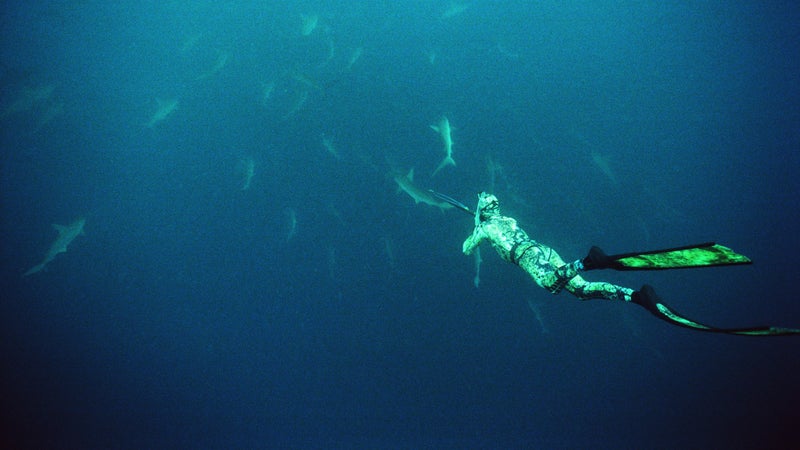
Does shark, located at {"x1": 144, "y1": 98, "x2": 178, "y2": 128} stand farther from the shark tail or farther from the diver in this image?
the diver

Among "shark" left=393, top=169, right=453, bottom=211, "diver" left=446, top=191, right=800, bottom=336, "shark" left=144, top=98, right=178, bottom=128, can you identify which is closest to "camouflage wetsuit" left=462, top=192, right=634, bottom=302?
"diver" left=446, top=191, right=800, bottom=336

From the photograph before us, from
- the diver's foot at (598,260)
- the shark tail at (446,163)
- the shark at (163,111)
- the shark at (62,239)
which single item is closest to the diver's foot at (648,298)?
the diver's foot at (598,260)

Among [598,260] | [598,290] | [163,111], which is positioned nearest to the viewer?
[598,260]

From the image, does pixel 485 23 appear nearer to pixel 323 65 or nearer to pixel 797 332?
pixel 323 65

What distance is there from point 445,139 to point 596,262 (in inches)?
114

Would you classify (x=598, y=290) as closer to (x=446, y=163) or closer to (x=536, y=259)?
(x=536, y=259)

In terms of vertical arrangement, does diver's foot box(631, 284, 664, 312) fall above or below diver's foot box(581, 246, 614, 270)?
below

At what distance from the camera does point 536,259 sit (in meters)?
3.12

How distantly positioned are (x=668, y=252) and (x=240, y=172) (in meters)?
4.83

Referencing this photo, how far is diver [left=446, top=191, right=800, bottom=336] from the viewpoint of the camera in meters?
2.31

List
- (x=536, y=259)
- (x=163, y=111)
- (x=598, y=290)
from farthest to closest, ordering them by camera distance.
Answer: (x=163, y=111), (x=536, y=259), (x=598, y=290)

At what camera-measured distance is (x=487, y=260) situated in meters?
5.09

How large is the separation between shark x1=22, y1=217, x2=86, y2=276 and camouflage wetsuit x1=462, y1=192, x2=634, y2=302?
5.22 m

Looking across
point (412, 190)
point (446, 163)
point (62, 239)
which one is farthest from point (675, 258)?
point (62, 239)
